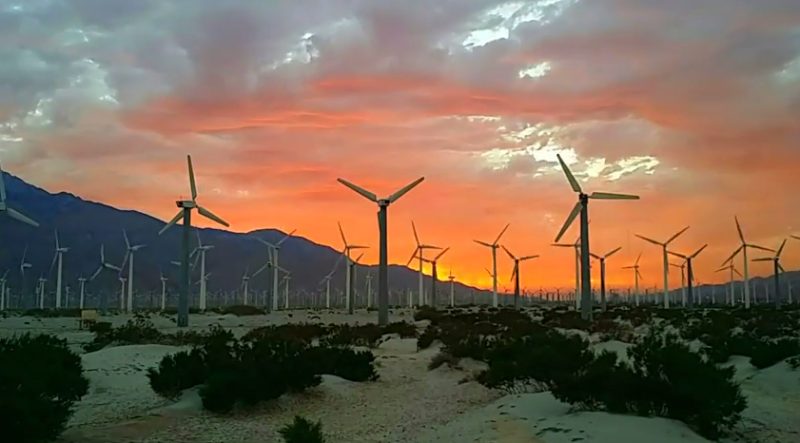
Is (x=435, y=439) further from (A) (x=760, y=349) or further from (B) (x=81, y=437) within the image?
(A) (x=760, y=349)

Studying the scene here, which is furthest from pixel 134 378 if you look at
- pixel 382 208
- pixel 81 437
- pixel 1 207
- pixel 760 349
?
pixel 382 208

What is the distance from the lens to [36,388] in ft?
42.2

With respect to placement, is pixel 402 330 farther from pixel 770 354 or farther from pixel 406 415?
pixel 406 415

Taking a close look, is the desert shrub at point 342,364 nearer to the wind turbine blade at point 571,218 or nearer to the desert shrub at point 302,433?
the desert shrub at point 302,433

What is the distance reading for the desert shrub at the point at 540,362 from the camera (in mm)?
18875

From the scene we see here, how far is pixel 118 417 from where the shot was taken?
17.1 meters

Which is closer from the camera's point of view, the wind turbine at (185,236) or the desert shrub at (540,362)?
the desert shrub at (540,362)

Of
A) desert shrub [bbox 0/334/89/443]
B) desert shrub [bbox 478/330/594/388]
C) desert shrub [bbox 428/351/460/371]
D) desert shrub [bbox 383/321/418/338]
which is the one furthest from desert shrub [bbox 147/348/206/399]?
desert shrub [bbox 383/321/418/338]

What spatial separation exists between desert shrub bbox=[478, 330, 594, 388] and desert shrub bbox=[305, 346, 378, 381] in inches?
138

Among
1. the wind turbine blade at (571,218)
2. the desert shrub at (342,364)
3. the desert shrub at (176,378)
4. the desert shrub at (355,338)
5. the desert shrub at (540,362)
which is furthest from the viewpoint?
the wind turbine blade at (571,218)

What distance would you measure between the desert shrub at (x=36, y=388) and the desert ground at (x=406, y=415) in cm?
75

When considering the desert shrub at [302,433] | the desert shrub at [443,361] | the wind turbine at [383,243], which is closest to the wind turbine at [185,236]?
the wind turbine at [383,243]

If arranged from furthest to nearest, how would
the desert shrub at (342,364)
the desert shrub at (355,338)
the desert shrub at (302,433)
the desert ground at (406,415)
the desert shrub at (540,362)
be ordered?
the desert shrub at (355,338) < the desert shrub at (342,364) < the desert shrub at (540,362) < the desert ground at (406,415) < the desert shrub at (302,433)

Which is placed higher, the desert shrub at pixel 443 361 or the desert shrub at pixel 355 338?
the desert shrub at pixel 355 338
